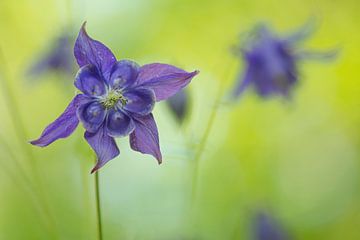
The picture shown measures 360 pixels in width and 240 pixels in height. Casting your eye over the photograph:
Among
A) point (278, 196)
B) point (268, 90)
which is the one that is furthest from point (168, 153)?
point (278, 196)

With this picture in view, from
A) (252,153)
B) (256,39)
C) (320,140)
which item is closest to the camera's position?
(256,39)

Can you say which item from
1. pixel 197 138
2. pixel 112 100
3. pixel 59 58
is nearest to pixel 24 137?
pixel 59 58

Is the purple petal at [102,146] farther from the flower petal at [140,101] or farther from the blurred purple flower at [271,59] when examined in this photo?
the blurred purple flower at [271,59]

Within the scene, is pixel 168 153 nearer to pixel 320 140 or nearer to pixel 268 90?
pixel 268 90

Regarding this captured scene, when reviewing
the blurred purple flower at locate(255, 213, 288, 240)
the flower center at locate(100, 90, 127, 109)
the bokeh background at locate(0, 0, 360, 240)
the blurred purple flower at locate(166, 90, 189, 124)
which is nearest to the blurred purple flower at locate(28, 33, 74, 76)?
the bokeh background at locate(0, 0, 360, 240)

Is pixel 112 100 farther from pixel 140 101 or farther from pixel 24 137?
pixel 24 137

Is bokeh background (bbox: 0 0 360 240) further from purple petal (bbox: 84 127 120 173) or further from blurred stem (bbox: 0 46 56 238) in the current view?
purple petal (bbox: 84 127 120 173)

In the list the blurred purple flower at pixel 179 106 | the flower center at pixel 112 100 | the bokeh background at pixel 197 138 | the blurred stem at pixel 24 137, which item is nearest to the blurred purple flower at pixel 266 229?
the bokeh background at pixel 197 138
